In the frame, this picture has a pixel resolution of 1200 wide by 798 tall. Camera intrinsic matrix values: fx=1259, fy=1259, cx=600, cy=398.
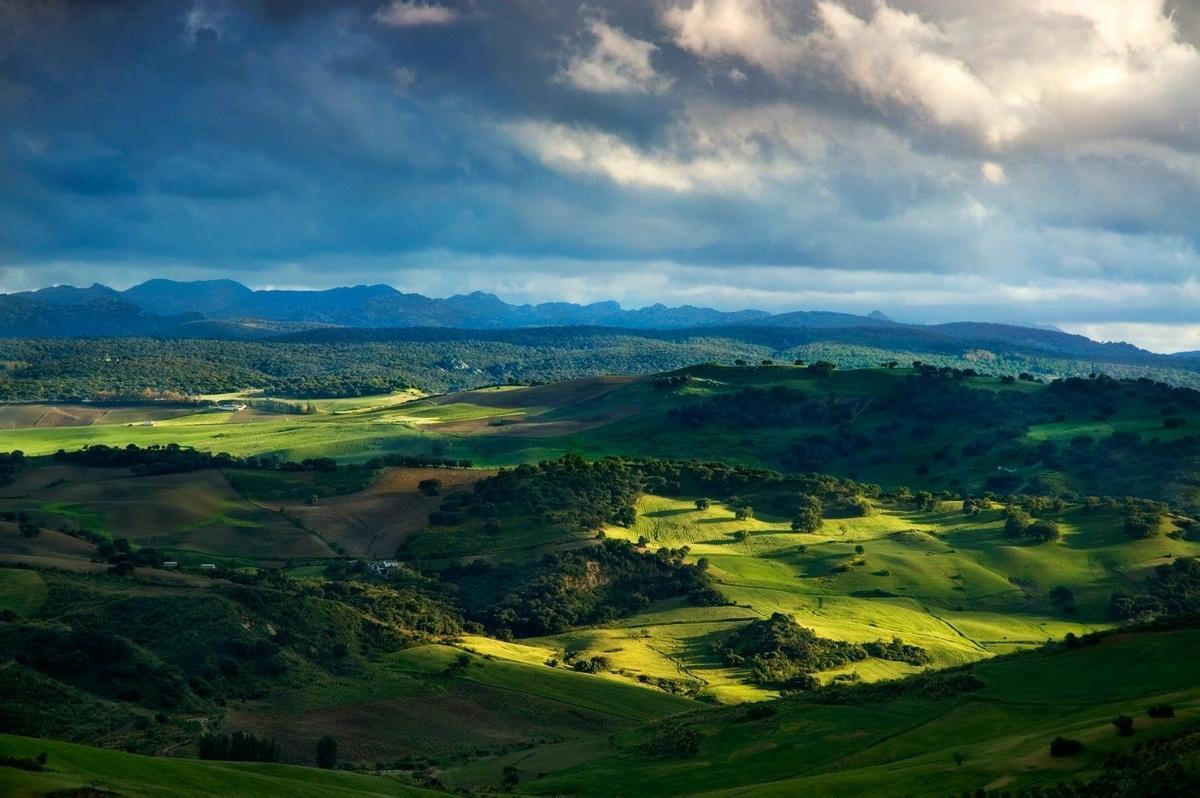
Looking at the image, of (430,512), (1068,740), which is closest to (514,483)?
(430,512)

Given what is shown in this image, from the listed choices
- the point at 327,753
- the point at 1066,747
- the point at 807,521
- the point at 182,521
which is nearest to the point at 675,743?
the point at 327,753

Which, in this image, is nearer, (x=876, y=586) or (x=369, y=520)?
(x=876, y=586)

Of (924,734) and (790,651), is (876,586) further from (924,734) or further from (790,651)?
(924,734)

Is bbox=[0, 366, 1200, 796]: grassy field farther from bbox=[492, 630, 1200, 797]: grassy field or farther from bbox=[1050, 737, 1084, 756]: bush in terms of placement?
bbox=[1050, 737, 1084, 756]: bush

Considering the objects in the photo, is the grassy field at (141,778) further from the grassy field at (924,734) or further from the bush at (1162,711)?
the bush at (1162,711)

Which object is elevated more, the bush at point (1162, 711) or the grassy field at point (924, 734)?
the bush at point (1162, 711)

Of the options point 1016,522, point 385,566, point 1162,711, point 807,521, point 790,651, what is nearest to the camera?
point 1162,711

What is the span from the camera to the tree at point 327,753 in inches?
3465

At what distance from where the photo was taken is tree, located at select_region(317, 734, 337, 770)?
88000mm

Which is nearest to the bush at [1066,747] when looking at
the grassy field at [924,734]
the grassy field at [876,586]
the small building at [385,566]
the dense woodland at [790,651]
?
the grassy field at [924,734]

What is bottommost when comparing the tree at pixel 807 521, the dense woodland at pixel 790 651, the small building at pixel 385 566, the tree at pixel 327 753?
the dense woodland at pixel 790 651

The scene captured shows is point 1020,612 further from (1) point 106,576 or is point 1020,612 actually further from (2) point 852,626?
(1) point 106,576

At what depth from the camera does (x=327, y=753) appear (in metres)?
88.6

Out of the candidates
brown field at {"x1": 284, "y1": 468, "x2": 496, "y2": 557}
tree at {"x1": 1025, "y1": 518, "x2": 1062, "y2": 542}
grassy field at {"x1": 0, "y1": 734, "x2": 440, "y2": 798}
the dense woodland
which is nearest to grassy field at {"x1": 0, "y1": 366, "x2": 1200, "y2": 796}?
grassy field at {"x1": 0, "y1": 734, "x2": 440, "y2": 798}
